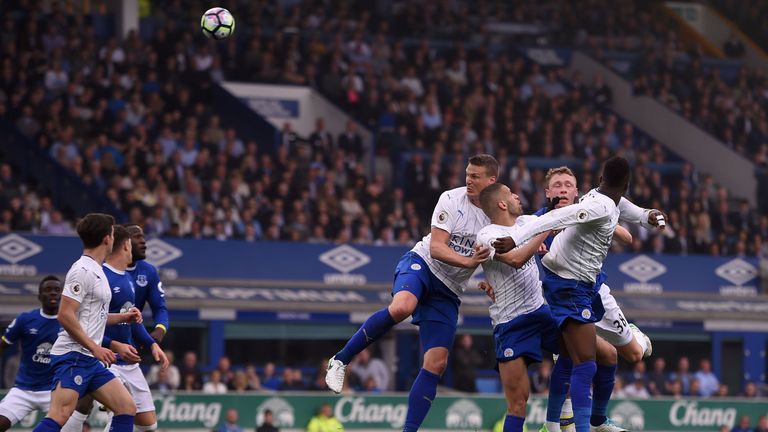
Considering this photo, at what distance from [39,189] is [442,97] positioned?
32.2 feet

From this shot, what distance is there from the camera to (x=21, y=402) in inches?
486

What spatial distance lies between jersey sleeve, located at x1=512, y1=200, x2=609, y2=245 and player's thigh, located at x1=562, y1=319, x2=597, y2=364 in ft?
2.80

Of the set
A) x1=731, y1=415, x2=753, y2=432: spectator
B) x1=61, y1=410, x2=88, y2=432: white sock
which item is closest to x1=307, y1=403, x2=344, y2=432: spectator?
x1=731, y1=415, x2=753, y2=432: spectator

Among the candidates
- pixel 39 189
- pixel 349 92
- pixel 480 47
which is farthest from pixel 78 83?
pixel 480 47

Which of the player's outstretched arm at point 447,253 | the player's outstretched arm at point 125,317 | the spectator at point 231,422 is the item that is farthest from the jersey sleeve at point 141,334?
the spectator at point 231,422

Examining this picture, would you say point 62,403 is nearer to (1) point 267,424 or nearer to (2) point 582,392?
(2) point 582,392

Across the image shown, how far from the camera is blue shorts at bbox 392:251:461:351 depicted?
34.7ft

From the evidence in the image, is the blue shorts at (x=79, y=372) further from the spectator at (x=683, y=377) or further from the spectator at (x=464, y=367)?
the spectator at (x=683, y=377)

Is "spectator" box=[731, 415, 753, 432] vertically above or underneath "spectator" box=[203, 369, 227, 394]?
underneath

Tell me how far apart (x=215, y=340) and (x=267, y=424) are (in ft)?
13.8

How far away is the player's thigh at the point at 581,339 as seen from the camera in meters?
10.3

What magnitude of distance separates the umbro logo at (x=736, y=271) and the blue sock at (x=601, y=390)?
15.8 metres

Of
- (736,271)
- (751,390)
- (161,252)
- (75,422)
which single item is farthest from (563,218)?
(736,271)

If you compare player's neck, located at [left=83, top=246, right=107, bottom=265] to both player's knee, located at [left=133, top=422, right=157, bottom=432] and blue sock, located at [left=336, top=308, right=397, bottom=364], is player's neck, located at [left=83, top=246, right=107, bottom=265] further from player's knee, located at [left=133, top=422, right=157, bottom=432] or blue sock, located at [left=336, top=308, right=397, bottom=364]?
player's knee, located at [left=133, top=422, right=157, bottom=432]
